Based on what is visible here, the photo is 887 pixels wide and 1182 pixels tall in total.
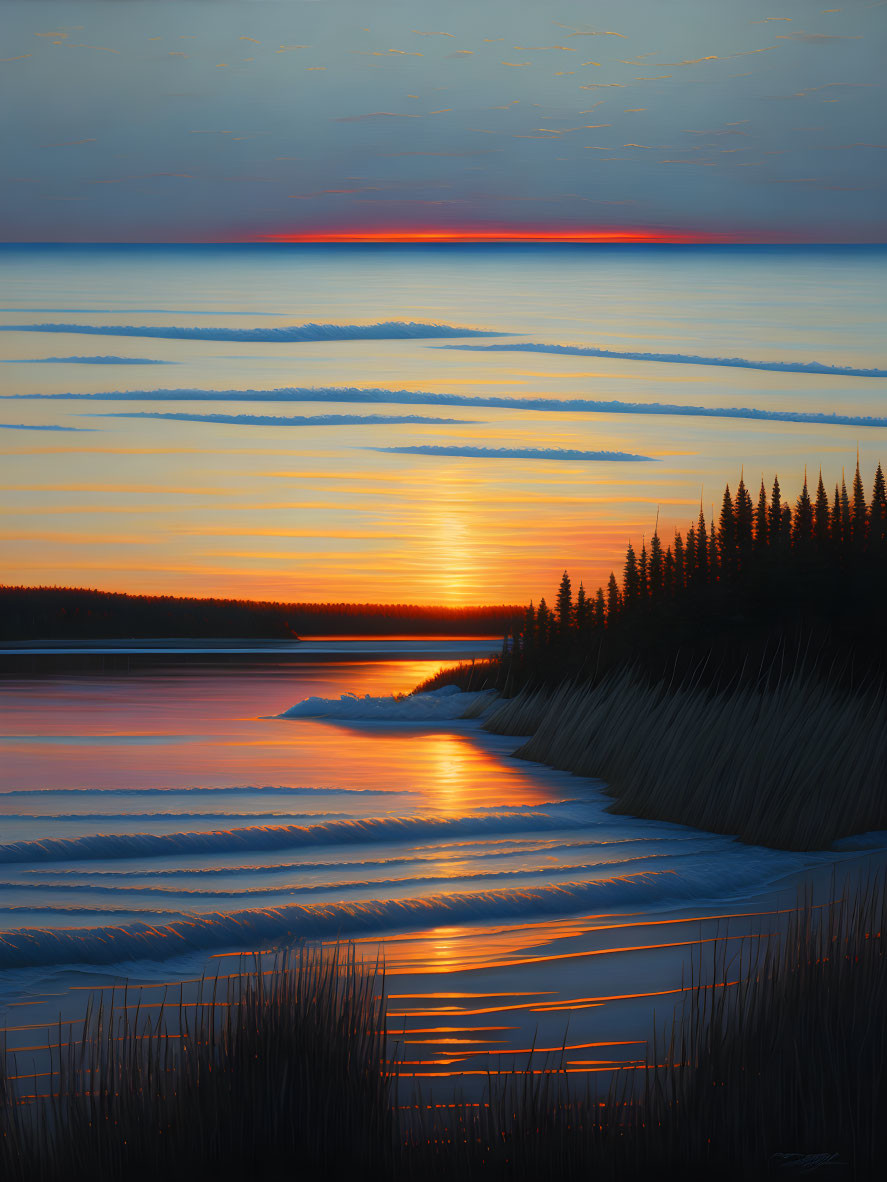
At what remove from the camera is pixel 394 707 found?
43.0 metres

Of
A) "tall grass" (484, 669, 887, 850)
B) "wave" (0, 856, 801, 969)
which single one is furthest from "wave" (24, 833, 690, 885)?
"wave" (0, 856, 801, 969)

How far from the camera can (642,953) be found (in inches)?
359

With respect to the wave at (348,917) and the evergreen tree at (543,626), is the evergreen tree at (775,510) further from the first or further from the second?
the wave at (348,917)

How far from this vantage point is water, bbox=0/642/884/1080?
7.90 m

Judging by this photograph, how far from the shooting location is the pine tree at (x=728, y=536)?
71.0 feet

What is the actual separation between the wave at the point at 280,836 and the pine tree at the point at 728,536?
638 centimetres

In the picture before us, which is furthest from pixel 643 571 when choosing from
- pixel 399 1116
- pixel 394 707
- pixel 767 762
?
pixel 399 1116

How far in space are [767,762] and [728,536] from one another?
1327 cm

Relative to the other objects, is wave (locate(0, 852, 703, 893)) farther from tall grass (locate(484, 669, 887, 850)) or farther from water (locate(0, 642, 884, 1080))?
tall grass (locate(484, 669, 887, 850))

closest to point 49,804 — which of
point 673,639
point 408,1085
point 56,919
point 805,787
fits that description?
point 56,919

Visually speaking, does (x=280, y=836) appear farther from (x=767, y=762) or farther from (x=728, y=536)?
(x=728, y=536)

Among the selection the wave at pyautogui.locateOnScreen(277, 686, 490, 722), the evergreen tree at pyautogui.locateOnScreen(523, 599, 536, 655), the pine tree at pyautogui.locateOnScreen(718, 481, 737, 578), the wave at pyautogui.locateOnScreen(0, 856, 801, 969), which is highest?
the pine tree at pyautogui.locateOnScreen(718, 481, 737, 578)

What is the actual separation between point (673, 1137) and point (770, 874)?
779 centimetres

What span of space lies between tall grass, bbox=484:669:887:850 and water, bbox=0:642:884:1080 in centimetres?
49
